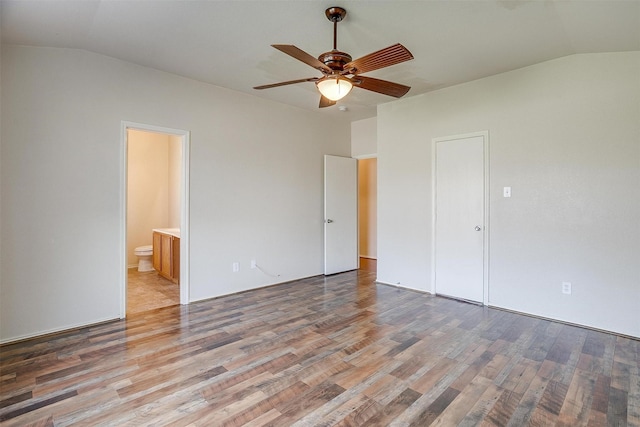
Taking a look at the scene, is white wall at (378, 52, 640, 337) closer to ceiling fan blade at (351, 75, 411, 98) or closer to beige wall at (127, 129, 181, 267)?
ceiling fan blade at (351, 75, 411, 98)

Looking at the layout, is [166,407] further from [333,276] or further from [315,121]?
[315,121]

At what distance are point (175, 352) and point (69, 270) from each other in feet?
4.64

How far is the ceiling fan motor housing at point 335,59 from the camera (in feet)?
7.25

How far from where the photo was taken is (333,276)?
17.3 ft

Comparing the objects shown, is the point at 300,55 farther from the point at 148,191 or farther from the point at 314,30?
the point at 148,191

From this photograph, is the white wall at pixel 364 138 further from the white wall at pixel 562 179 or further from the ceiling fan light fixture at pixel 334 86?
the ceiling fan light fixture at pixel 334 86

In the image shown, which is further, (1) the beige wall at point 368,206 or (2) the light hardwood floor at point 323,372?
(1) the beige wall at point 368,206

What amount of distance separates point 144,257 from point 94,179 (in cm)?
277

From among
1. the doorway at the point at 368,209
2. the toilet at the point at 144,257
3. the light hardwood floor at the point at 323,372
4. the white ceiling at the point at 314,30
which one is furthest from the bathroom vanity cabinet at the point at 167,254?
the doorway at the point at 368,209

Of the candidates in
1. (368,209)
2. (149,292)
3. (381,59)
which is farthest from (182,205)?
(368,209)

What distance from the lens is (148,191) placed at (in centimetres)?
611

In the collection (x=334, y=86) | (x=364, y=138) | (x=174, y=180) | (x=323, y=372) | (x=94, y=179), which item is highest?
(x=364, y=138)

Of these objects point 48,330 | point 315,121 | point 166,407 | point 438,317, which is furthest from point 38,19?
point 438,317

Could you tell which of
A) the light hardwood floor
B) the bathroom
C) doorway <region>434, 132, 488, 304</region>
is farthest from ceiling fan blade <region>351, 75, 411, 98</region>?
the bathroom
